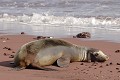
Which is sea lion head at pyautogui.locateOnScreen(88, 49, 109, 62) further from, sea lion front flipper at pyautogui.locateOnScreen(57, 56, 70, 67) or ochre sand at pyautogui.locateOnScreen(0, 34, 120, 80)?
sea lion front flipper at pyautogui.locateOnScreen(57, 56, 70, 67)

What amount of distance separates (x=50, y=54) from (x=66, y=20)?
8480 millimetres

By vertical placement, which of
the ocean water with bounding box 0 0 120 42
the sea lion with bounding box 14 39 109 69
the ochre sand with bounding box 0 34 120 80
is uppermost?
the ocean water with bounding box 0 0 120 42

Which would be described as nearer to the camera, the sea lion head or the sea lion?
the sea lion

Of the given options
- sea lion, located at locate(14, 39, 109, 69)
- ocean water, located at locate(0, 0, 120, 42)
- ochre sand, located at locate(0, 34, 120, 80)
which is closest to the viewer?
ochre sand, located at locate(0, 34, 120, 80)

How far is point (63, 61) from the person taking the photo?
7562 mm

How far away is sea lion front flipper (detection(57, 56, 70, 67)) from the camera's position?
7.45 meters

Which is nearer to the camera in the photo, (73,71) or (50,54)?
(73,71)

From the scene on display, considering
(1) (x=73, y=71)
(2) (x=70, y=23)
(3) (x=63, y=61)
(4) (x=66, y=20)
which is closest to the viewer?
(1) (x=73, y=71)

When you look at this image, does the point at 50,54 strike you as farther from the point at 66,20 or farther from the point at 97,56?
the point at 66,20

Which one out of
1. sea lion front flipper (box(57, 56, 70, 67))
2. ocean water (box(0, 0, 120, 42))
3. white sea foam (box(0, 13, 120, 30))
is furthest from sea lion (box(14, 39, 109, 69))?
white sea foam (box(0, 13, 120, 30))

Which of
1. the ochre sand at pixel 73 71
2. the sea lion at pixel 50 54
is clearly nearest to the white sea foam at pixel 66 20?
the ochre sand at pixel 73 71

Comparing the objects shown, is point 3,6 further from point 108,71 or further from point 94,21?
point 108,71

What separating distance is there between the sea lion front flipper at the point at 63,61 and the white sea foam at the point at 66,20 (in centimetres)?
614

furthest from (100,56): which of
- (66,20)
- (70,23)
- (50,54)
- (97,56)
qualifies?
(66,20)
